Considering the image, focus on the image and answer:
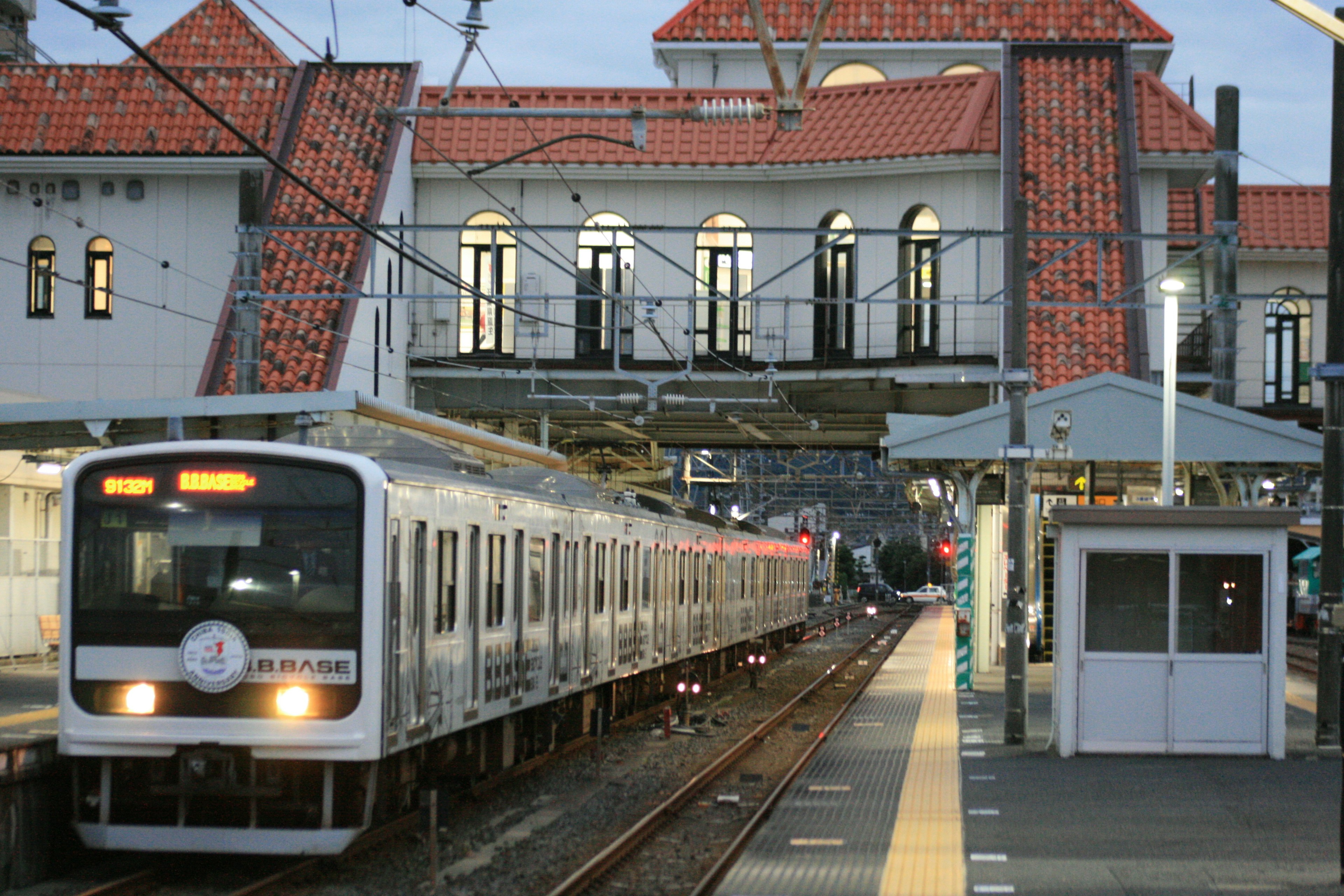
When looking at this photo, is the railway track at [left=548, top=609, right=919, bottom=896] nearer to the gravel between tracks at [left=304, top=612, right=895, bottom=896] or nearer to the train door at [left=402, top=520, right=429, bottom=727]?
the gravel between tracks at [left=304, top=612, right=895, bottom=896]

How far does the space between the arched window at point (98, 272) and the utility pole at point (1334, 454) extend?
18209 mm

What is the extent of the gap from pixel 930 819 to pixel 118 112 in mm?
19010

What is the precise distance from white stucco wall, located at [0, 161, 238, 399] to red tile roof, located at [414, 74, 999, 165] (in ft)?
11.7

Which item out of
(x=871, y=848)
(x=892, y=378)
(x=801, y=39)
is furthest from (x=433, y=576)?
(x=801, y=39)

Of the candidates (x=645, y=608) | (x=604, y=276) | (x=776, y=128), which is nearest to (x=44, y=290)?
(x=604, y=276)

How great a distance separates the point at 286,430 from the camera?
18.2 metres

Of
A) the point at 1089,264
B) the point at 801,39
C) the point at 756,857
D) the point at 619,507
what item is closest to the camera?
the point at 756,857

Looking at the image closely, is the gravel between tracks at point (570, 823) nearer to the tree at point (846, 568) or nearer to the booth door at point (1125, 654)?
the booth door at point (1125, 654)

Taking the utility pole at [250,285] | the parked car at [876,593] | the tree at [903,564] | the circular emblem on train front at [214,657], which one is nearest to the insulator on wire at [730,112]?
the circular emblem on train front at [214,657]

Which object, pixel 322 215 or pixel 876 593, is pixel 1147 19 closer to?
pixel 322 215

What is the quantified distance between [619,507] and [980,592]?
27.1 ft

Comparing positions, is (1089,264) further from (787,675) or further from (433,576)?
(433,576)

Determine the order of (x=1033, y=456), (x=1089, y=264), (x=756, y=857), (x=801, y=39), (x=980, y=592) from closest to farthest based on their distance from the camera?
(x=756, y=857) < (x=1033, y=456) < (x=980, y=592) < (x=1089, y=264) < (x=801, y=39)

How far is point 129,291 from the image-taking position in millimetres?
26016
